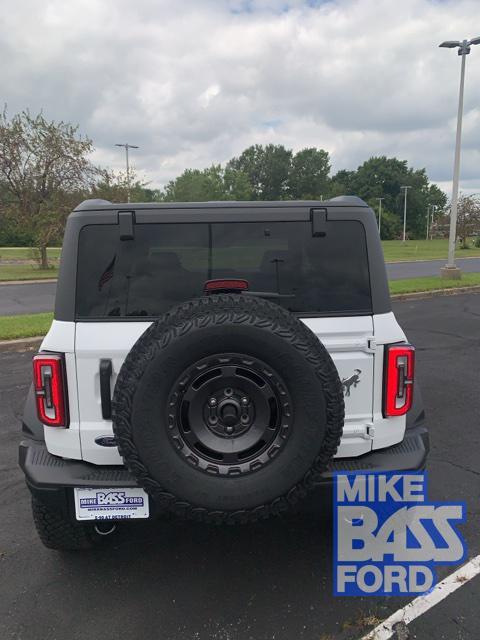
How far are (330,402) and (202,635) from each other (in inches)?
47.6

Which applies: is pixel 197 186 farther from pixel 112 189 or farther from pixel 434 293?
pixel 434 293

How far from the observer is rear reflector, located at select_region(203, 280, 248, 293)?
235cm

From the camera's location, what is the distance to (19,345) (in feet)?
25.2

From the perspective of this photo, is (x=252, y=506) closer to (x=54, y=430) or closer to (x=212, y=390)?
(x=212, y=390)

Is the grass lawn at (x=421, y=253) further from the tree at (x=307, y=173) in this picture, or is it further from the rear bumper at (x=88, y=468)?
the tree at (x=307, y=173)

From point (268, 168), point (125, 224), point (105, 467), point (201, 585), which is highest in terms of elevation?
point (268, 168)

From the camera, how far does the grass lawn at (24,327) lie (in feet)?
26.2

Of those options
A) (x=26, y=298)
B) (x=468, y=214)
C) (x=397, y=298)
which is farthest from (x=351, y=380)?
(x=468, y=214)

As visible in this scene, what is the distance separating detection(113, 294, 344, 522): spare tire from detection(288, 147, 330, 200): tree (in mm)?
105132

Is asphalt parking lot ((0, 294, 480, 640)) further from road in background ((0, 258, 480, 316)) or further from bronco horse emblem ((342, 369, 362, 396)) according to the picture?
road in background ((0, 258, 480, 316))

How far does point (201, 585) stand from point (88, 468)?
2.85ft

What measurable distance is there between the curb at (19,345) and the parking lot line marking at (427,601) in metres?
6.81

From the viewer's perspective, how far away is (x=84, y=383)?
Answer: 2268 millimetres

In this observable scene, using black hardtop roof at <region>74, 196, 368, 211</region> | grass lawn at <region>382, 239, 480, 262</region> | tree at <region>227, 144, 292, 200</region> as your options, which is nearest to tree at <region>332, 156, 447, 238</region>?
tree at <region>227, 144, 292, 200</region>
